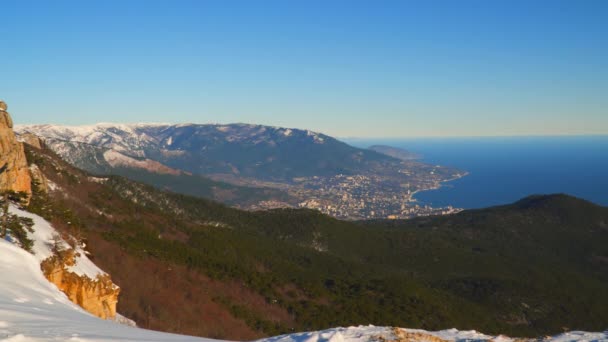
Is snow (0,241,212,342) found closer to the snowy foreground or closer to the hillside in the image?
the snowy foreground

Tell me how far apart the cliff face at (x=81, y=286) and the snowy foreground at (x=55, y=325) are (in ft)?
3.00

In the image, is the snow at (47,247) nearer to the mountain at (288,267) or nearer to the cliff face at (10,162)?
the mountain at (288,267)

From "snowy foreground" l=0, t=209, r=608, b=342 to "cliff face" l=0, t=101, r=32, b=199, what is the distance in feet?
34.8

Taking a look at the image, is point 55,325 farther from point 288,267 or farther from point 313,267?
point 313,267

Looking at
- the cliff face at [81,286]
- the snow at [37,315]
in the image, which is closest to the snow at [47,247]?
the cliff face at [81,286]

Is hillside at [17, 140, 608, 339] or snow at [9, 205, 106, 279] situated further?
hillside at [17, 140, 608, 339]

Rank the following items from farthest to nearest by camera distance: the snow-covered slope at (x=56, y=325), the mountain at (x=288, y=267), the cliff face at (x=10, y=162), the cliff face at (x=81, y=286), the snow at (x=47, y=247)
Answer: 1. the mountain at (x=288, y=267)
2. the cliff face at (x=10, y=162)
3. the snow at (x=47, y=247)
4. the cliff face at (x=81, y=286)
5. the snow-covered slope at (x=56, y=325)

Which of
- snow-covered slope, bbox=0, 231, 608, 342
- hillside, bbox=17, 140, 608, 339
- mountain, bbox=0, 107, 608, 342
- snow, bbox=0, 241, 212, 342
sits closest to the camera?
snow, bbox=0, 241, 212, 342

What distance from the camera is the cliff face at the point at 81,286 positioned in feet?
67.8

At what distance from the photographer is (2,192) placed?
27.5 meters

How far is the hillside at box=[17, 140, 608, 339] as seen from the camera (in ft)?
114

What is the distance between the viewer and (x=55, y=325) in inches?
463

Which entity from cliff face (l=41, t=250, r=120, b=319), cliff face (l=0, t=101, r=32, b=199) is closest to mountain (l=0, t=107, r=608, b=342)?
cliff face (l=41, t=250, r=120, b=319)

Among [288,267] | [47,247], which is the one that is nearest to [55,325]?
[47,247]
